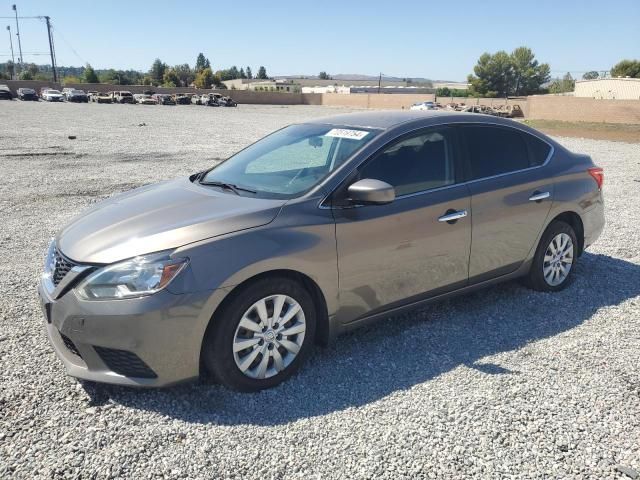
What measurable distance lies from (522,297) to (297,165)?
98.7 inches

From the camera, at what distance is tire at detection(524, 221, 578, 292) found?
16.4ft

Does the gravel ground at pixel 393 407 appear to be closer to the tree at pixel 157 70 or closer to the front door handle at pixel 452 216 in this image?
the front door handle at pixel 452 216

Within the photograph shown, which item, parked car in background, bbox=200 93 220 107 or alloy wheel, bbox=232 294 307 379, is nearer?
alloy wheel, bbox=232 294 307 379

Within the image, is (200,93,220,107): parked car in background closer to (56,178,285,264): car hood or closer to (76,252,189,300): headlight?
(56,178,285,264): car hood

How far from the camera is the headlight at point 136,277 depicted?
3.04 metres

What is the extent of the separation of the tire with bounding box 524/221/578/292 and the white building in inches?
2438

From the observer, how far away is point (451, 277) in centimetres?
429

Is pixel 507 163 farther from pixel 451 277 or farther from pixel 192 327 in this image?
pixel 192 327

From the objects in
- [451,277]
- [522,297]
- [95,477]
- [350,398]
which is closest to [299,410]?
[350,398]

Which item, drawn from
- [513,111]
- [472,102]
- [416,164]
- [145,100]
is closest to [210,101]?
[145,100]

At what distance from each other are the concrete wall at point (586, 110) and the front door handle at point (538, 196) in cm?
4123

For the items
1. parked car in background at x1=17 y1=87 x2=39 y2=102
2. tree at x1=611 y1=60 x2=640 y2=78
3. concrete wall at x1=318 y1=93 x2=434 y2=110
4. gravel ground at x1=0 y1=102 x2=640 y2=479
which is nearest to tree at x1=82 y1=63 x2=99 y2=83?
parked car in background at x1=17 y1=87 x2=39 y2=102

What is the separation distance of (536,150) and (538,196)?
0.48 m

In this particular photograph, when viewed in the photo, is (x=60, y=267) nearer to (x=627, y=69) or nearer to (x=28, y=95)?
(x=28, y=95)
